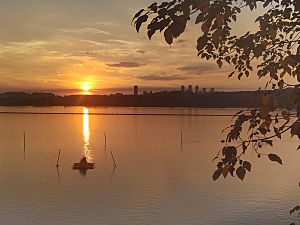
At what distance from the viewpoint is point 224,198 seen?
112 feet

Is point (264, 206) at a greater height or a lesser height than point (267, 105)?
lesser

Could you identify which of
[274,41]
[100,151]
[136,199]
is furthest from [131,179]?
[274,41]

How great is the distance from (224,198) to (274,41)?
31695 mm

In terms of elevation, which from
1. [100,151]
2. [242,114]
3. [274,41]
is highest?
[274,41]

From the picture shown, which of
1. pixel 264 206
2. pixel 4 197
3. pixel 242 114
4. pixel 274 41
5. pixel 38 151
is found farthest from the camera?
pixel 38 151

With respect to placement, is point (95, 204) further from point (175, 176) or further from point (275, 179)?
point (275, 179)

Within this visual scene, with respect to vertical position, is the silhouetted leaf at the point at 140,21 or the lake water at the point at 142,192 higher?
the silhouetted leaf at the point at 140,21

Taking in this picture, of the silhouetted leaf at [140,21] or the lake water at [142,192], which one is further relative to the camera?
the lake water at [142,192]

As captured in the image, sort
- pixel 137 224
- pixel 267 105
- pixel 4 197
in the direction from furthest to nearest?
pixel 4 197 → pixel 137 224 → pixel 267 105

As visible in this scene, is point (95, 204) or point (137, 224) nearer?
point (137, 224)

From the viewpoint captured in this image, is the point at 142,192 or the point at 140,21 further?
the point at 142,192

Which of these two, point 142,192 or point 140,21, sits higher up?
point 140,21

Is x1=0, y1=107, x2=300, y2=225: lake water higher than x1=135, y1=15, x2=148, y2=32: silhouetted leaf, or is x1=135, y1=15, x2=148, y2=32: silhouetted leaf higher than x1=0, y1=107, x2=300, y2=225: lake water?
x1=135, y1=15, x2=148, y2=32: silhouetted leaf

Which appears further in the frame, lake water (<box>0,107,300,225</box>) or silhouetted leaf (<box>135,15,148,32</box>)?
lake water (<box>0,107,300,225</box>)
